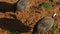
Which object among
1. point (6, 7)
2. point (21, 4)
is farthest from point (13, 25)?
point (6, 7)

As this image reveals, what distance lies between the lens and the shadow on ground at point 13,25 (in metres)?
8.77

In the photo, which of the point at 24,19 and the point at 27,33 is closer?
the point at 27,33

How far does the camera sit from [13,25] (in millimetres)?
8977

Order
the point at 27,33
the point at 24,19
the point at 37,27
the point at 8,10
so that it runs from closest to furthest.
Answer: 1. the point at 37,27
2. the point at 27,33
3. the point at 24,19
4. the point at 8,10

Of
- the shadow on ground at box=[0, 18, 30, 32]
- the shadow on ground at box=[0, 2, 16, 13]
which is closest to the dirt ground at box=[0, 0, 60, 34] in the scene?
the shadow on ground at box=[0, 18, 30, 32]

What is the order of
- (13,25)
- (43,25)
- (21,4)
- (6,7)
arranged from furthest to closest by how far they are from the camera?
(6,7) < (21,4) < (13,25) < (43,25)

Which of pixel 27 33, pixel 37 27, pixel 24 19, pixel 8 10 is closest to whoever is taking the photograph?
pixel 37 27

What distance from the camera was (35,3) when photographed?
10602mm

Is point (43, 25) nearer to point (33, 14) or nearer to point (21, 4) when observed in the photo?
point (33, 14)

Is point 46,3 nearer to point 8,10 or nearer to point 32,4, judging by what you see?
point 32,4

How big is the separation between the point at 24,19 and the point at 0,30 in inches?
49.7

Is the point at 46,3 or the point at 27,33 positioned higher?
the point at 46,3

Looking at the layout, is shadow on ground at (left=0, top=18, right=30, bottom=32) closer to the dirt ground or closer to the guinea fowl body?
the dirt ground

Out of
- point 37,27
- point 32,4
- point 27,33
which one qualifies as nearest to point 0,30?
point 27,33
